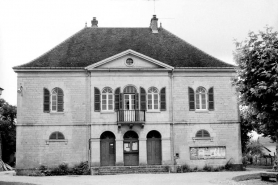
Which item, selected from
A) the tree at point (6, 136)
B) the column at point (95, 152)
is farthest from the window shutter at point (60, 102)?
the tree at point (6, 136)

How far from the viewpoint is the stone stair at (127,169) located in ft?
96.4

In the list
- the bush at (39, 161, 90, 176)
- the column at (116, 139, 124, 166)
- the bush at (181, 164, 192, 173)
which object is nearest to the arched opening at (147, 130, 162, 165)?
the bush at (181, 164, 192, 173)

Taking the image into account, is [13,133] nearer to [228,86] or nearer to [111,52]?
[111,52]

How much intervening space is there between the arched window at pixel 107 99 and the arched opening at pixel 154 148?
3.49 metres

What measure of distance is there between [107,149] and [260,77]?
44.9ft

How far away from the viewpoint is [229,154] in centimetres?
3167

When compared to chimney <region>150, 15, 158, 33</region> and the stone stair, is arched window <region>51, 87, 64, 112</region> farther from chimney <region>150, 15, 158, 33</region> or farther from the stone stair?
chimney <region>150, 15, 158, 33</region>

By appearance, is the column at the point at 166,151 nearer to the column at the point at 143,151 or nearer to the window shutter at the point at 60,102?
the column at the point at 143,151

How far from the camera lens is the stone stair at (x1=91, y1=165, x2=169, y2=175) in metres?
29.4

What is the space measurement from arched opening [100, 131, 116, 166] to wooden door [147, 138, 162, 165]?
98.1 inches

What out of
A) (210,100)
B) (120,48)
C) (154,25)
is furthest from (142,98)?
(154,25)

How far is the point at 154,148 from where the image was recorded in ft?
103

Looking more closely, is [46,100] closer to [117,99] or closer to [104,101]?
[104,101]

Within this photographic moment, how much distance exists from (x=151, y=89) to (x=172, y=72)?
1.98m
